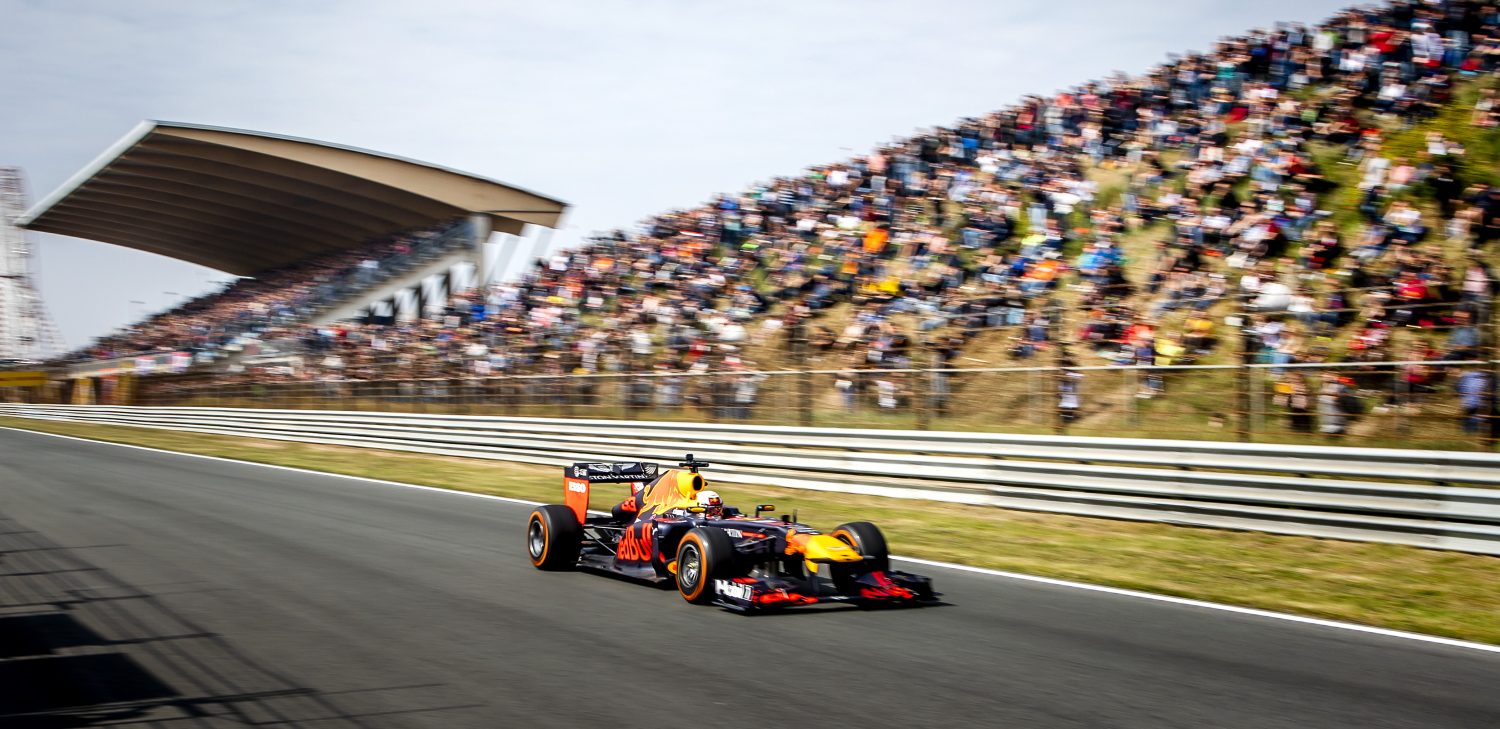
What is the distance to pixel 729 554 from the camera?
809cm

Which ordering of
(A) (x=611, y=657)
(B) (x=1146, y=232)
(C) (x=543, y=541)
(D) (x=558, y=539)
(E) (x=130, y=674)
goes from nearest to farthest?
(E) (x=130, y=674), (A) (x=611, y=657), (D) (x=558, y=539), (C) (x=543, y=541), (B) (x=1146, y=232)

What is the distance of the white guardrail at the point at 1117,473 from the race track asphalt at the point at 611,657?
3.16m

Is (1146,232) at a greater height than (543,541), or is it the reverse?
(1146,232)

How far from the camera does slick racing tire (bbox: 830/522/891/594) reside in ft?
27.1

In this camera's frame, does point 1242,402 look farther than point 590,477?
Yes

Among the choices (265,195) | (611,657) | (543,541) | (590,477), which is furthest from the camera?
(265,195)

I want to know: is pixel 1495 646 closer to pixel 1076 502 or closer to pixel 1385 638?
pixel 1385 638

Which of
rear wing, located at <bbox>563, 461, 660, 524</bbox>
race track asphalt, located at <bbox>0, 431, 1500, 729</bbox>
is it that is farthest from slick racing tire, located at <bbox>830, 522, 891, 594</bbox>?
rear wing, located at <bbox>563, 461, 660, 524</bbox>

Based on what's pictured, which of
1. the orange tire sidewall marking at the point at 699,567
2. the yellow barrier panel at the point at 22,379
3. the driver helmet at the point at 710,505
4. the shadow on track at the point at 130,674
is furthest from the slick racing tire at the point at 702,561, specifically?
the yellow barrier panel at the point at 22,379

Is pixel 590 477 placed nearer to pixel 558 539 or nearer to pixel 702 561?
pixel 558 539

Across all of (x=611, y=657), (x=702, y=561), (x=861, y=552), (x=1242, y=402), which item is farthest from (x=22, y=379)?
(x=611, y=657)

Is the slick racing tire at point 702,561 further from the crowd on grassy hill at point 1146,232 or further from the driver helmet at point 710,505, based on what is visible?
the crowd on grassy hill at point 1146,232

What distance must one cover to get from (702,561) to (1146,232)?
10.6 meters

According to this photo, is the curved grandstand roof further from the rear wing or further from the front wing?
the front wing
